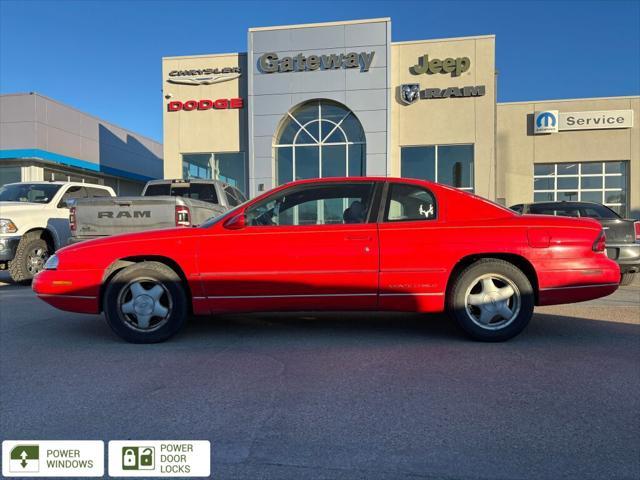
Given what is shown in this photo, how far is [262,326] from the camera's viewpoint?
16.4 ft

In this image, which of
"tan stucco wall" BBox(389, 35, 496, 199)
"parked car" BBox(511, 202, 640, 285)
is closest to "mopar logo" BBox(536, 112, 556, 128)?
"tan stucco wall" BBox(389, 35, 496, 199)

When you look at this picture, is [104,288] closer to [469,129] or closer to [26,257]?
[26,257]

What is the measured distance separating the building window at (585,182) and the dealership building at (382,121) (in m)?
0.04

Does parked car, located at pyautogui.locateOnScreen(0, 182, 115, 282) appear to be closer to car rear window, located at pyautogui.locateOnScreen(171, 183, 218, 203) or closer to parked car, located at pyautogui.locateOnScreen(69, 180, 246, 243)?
car rear window, located at pyautogui.locateOnScreen(171, 183, 218, 203)

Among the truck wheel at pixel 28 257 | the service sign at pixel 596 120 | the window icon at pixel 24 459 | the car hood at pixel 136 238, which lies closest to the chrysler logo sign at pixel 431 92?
the service sign at pixel 596 120

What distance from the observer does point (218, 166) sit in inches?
798

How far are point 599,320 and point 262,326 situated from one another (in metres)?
3.98

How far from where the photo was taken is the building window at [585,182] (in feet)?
64.3

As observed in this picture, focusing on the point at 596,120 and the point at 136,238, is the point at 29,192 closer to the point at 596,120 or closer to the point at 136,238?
the point at 136,238

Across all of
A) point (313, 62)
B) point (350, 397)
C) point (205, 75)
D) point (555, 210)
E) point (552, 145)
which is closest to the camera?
point (350, 397)

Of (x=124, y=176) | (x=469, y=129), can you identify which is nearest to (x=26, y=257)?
(x=469, y=129)

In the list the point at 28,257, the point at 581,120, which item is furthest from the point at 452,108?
the point at 28,257

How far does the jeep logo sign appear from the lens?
59.4 feet

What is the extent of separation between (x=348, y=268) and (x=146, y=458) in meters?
2.35
